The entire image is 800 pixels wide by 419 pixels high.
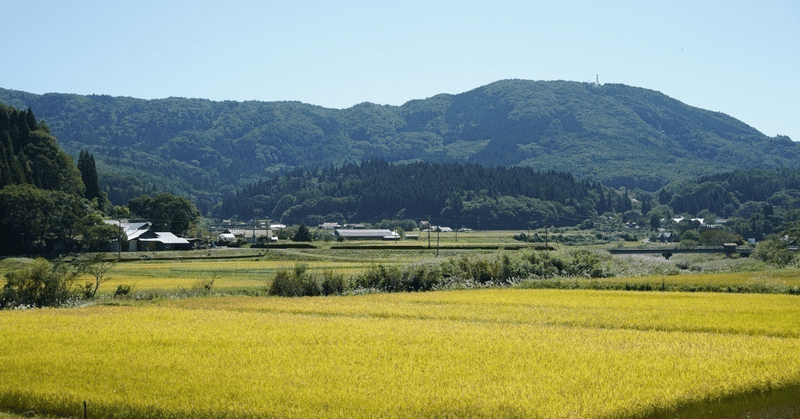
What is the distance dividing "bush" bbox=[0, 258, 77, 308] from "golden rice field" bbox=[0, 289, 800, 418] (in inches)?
297

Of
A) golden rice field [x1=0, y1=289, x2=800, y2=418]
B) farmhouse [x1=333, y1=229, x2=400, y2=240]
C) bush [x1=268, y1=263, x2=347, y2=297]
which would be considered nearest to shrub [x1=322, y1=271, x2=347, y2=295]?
bush [x1=268, y1=263, x2=347, y2=297]

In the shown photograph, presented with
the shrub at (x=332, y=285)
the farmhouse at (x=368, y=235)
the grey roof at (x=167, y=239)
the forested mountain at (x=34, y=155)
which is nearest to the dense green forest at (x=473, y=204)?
the farmhouse at (x=368, y=235)

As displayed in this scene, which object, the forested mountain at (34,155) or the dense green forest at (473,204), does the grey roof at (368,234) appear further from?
the forested mountain at (34,155)

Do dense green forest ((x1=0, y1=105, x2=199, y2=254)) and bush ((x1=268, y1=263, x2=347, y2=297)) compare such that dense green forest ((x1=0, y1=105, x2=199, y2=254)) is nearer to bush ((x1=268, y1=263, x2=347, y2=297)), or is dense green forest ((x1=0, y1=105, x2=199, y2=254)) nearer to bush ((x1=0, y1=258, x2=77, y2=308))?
bush ((x1=0, y1=258, x2=77, y2=308))

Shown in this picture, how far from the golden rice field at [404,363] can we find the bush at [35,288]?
7.54m

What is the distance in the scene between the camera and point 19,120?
10300 cm

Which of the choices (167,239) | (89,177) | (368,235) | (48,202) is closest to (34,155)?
(89,177)

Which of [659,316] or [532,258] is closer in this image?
[659,316]

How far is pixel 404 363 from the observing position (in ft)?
58.9

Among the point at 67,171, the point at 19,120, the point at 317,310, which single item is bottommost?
the point at 317,310

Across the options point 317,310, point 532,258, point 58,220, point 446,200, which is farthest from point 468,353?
point 446,200

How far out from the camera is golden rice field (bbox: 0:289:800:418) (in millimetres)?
14445

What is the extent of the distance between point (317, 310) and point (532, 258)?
89.3ft

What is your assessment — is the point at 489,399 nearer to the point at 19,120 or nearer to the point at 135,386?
the point at 135,386
